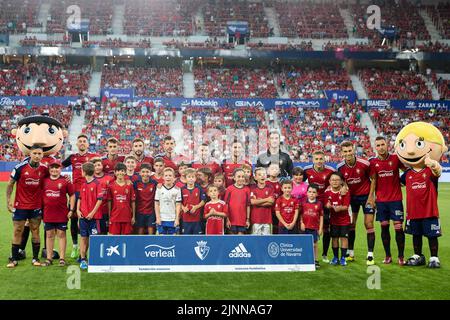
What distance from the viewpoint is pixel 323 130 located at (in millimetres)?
34875

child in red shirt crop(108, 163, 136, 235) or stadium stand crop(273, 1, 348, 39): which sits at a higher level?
stadium stand crop(273, 1, 348, 39)

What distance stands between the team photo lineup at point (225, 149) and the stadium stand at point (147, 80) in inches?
8.5

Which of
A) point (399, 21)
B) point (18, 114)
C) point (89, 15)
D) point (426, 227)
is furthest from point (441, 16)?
point (426, 227)

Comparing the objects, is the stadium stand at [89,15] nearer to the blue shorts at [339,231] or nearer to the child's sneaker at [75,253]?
the child's sneaker at [75,253]

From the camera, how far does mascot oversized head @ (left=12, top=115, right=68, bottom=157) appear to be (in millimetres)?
9031

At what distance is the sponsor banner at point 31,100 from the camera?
35.1 meters

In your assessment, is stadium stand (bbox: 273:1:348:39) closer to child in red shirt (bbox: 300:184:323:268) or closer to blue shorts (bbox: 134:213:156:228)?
child in red shirt (bbox: 300:184:323:268)

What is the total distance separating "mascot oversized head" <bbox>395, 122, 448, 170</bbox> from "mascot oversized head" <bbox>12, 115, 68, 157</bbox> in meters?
6.09

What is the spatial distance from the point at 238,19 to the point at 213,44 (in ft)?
16.9

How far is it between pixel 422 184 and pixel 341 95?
31.4 m

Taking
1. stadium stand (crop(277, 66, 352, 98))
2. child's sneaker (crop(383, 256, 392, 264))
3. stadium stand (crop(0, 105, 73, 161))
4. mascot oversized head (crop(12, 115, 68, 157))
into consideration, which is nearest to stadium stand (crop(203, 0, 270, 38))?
stadium stand (crop(277, 66, 352, 98))

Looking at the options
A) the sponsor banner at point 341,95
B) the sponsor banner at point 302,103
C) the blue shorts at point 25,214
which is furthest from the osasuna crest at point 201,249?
the sponsor banner at point 341,95
